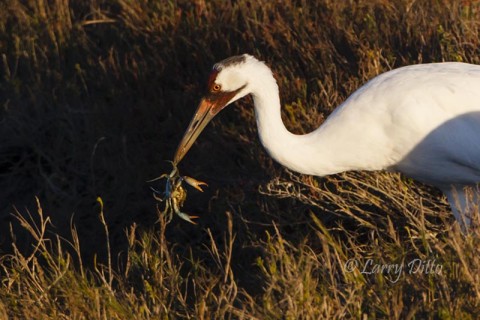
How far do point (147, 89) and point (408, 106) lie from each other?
3273mm

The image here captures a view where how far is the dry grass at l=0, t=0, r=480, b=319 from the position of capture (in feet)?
23.5

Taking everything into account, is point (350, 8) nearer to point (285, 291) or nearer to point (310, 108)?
point (310, 108)

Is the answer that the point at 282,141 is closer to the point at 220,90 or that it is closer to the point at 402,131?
the point at 220,90

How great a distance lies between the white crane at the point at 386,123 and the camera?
6367 millimetres

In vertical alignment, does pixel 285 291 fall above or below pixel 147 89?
above

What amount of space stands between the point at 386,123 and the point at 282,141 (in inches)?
23.2

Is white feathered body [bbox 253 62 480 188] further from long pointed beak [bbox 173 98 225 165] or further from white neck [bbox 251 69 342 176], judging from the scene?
long pointed beak [bbox 173 98 225 165]

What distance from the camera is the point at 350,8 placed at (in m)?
8.84

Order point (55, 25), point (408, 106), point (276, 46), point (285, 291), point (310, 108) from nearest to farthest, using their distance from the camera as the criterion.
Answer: point (285, 291), point (408, 106), point (310, 108), point (276, 46), point (55, 25)

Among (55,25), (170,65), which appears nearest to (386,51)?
(170,65)

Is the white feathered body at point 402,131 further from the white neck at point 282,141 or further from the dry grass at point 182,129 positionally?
the dry grass at point 182,129

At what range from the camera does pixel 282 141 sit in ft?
20.9

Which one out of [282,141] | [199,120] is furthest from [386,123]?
[199,120]

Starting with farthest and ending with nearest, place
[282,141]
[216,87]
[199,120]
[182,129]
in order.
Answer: [182,129] → [199,120] → [216,87] → [282,141]
